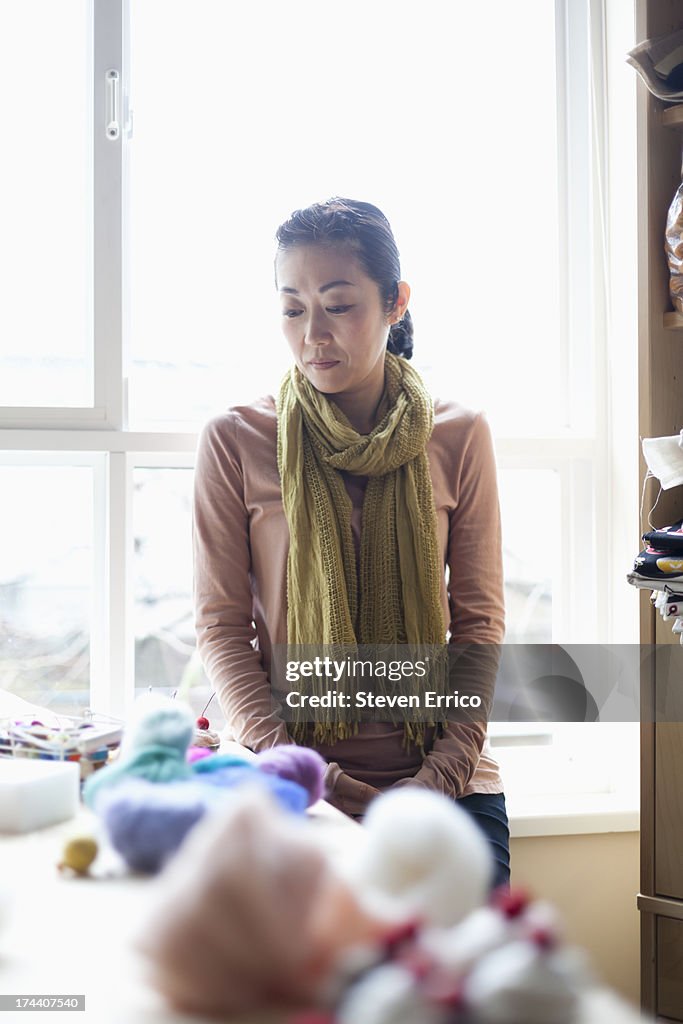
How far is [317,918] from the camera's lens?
1.72 ft

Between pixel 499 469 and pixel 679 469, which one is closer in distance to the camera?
pixel 679 469

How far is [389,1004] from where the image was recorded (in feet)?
1.47

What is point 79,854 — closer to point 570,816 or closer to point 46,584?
point 46,584

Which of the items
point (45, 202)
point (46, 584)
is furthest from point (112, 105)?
point (46, 584)

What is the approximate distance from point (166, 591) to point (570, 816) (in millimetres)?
886

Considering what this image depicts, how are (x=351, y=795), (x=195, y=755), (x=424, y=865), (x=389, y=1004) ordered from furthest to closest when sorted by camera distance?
(x=351, y=795), (x=195, y=755), (x=424, y=865), (x=389, y=1004)

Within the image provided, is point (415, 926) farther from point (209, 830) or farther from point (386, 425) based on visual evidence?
point (386, 425)

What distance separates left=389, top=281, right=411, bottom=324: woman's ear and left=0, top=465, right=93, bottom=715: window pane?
0.65m

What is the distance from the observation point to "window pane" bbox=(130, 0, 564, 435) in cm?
198

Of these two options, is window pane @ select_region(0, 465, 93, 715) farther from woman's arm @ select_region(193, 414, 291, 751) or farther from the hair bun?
the hair bun

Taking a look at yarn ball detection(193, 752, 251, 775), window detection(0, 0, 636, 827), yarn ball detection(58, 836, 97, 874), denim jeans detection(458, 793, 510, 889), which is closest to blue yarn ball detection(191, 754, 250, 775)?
yarn ball detection(193, 752, 251, 775)

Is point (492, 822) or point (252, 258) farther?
point (252, 258)

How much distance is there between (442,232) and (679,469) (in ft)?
2.53

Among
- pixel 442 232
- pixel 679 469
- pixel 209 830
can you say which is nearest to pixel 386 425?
pixel 679 469
